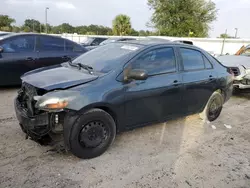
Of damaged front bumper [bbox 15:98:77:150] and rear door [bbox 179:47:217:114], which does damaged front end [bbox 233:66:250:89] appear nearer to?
rear door [bbox 179:47:217:114]

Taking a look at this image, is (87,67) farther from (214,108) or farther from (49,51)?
(49,51)

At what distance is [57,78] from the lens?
3467mm

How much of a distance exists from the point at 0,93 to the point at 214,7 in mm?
33382

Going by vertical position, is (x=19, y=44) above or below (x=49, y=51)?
above

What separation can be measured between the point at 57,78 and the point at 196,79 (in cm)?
248

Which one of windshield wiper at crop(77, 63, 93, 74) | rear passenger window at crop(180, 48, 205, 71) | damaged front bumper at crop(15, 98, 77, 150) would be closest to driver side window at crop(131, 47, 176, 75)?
rear passenger window at crop(180, 48, 205, 71)

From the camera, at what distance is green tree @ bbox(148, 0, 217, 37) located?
32.2 meters

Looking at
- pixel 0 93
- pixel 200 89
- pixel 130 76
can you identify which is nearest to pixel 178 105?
pixel 200 89

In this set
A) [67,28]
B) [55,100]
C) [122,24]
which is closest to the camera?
[55,100]

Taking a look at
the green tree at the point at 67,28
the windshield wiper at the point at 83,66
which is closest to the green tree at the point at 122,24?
the green tree at the point at 67,28

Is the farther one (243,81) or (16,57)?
(243,81)

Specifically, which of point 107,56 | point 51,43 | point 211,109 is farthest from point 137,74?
point 51,43

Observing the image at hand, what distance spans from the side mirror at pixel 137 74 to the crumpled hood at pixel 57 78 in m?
0.49

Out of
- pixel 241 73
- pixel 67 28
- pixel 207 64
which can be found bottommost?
pixel 241 73
